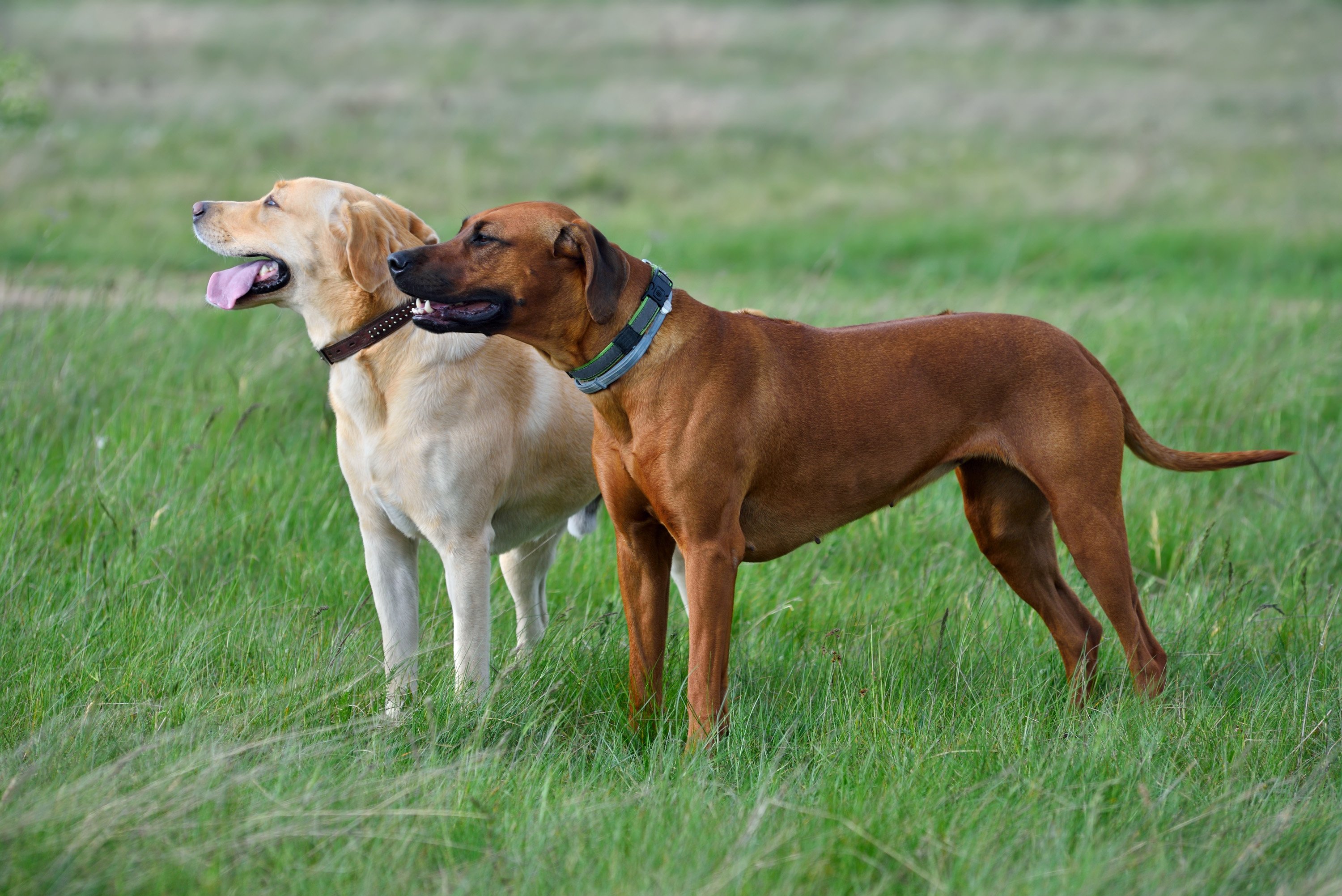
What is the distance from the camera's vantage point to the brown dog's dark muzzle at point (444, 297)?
3234 mm

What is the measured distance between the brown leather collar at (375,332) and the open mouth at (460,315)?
1.60ft

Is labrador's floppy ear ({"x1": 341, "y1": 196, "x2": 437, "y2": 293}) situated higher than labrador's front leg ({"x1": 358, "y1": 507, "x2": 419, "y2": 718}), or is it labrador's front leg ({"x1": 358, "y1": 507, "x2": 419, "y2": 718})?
labrador's floppy ear ({"x1": 341, "y1": 196, "x2": 437, "y2": 293})

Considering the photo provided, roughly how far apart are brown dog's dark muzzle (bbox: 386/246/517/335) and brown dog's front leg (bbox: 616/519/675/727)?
0.80m

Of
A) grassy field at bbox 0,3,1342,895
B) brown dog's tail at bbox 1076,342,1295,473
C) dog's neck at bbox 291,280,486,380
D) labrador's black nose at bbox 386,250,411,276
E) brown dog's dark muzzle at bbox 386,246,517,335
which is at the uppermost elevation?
labrador's black nose at bbox 386,250,411,276

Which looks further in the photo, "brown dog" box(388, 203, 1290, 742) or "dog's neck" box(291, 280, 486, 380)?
"dog's neck" box(291, 280, 486, 380)

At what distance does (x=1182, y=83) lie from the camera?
2914 cm

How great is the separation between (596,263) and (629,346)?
0.88 feet

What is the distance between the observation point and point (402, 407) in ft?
12.4

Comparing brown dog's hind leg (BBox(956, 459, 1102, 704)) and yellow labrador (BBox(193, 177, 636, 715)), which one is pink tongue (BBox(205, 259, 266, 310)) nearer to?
yellow labrador (BBox(193, 177, 636, 715))

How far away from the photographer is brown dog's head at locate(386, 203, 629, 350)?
10.7ft

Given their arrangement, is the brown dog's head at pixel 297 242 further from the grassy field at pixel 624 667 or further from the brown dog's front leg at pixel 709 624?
the brown dog's front leg at pixel 709 624

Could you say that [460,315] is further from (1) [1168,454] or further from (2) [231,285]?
(1) [1168,454]

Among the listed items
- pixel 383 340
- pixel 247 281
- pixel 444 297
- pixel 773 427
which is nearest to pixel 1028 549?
pixel 773 427

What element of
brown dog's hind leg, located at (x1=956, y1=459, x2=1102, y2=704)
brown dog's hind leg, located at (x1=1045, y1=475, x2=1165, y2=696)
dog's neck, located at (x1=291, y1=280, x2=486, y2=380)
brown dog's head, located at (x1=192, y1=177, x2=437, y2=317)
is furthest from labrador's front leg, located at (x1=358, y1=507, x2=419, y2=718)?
brown dog's hind leg, located at (x1=1045, y1=475, x2=1165, y2=696)
